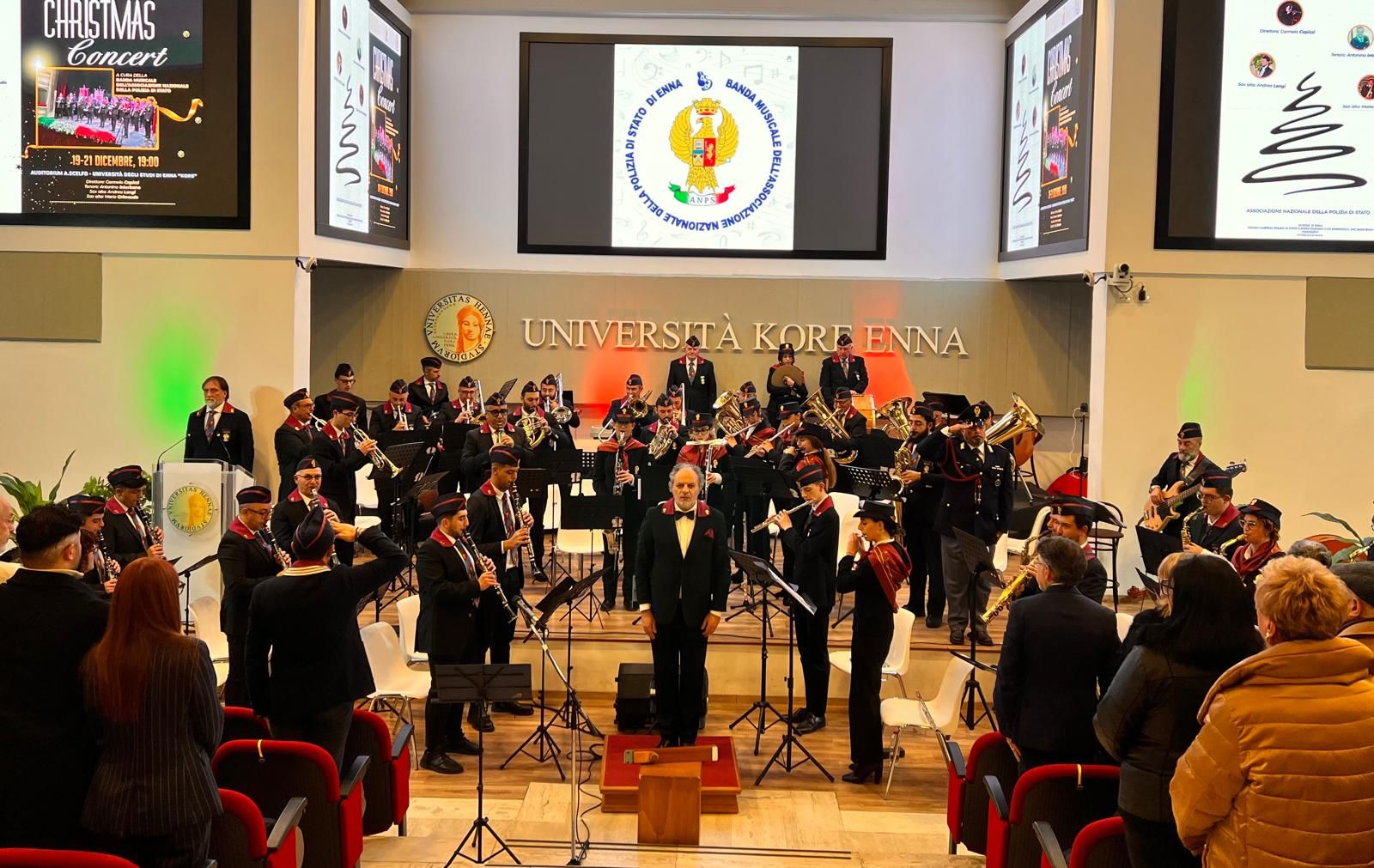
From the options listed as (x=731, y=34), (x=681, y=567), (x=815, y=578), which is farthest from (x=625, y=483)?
(x=731, y=34)

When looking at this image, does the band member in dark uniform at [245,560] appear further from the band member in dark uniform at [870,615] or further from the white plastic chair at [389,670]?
the band member in dark uniform at [870,615]

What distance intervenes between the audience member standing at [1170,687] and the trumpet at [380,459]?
7.89m

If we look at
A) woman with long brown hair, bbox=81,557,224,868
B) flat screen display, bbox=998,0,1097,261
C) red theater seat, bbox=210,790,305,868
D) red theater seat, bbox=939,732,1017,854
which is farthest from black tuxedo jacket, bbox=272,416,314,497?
flat screen display, bbox=998,0,1097,261

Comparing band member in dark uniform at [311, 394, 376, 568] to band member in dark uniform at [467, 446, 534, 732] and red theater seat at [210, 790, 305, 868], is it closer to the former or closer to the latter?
band member in dark uniform at [467, 446, 534, 732]

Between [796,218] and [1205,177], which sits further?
[796,218]

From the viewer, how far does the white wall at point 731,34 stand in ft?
57.7

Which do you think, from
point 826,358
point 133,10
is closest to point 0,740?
point 133,10

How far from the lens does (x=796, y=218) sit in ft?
58.5

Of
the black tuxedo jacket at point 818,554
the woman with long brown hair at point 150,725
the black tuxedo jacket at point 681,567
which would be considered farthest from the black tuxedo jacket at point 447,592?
the woman with long brown hair at point 150,725

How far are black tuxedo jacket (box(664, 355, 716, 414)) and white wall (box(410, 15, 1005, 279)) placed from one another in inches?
70.0

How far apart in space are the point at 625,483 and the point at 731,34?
9392 mm

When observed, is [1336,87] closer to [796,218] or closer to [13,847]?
[796,218]

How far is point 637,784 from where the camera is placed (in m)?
7.49

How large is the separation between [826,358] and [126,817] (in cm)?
1422
